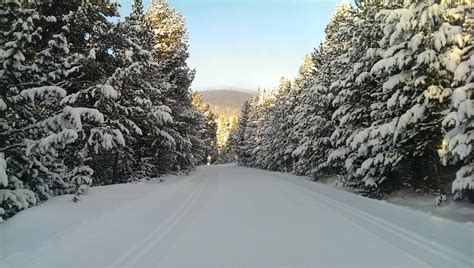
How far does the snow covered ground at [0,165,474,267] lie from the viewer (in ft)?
21.7

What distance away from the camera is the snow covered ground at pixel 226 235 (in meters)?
6.61

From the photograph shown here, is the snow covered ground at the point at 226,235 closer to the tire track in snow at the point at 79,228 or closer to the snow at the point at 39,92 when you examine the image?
the tire track in snow at the point at 79,228

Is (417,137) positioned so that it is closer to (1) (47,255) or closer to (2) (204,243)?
(2) (204,243)

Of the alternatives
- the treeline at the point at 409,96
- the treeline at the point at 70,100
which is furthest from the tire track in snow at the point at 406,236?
the treeline at the point at 70,100

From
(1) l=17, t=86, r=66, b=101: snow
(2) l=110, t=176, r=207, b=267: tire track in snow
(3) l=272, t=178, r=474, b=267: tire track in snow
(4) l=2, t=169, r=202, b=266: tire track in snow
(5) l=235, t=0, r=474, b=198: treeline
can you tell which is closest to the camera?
(3) l=272, t=178, r=474, b=267: tire track in snow

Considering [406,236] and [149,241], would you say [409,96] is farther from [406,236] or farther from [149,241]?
[149,241]

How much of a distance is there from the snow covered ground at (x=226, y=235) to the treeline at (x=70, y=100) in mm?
1285

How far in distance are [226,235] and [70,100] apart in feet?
23.6

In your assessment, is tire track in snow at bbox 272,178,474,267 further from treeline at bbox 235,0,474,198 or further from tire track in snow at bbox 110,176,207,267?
tire track in snow at bbox 110,176,207,267

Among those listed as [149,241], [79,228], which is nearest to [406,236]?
[149,241]

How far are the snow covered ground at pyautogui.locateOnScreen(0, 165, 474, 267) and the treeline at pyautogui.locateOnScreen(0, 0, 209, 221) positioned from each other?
1.28m

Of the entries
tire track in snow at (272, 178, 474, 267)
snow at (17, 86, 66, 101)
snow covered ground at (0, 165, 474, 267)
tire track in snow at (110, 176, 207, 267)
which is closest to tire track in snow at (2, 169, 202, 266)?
snow covered ground at (0, 165, 474, 267)

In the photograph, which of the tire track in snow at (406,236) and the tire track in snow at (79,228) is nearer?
the tire track in snow at (406,236)

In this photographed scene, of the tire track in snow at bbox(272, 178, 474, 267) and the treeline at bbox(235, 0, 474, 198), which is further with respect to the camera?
the treeline at bbox(235, 0, 474, 198)
